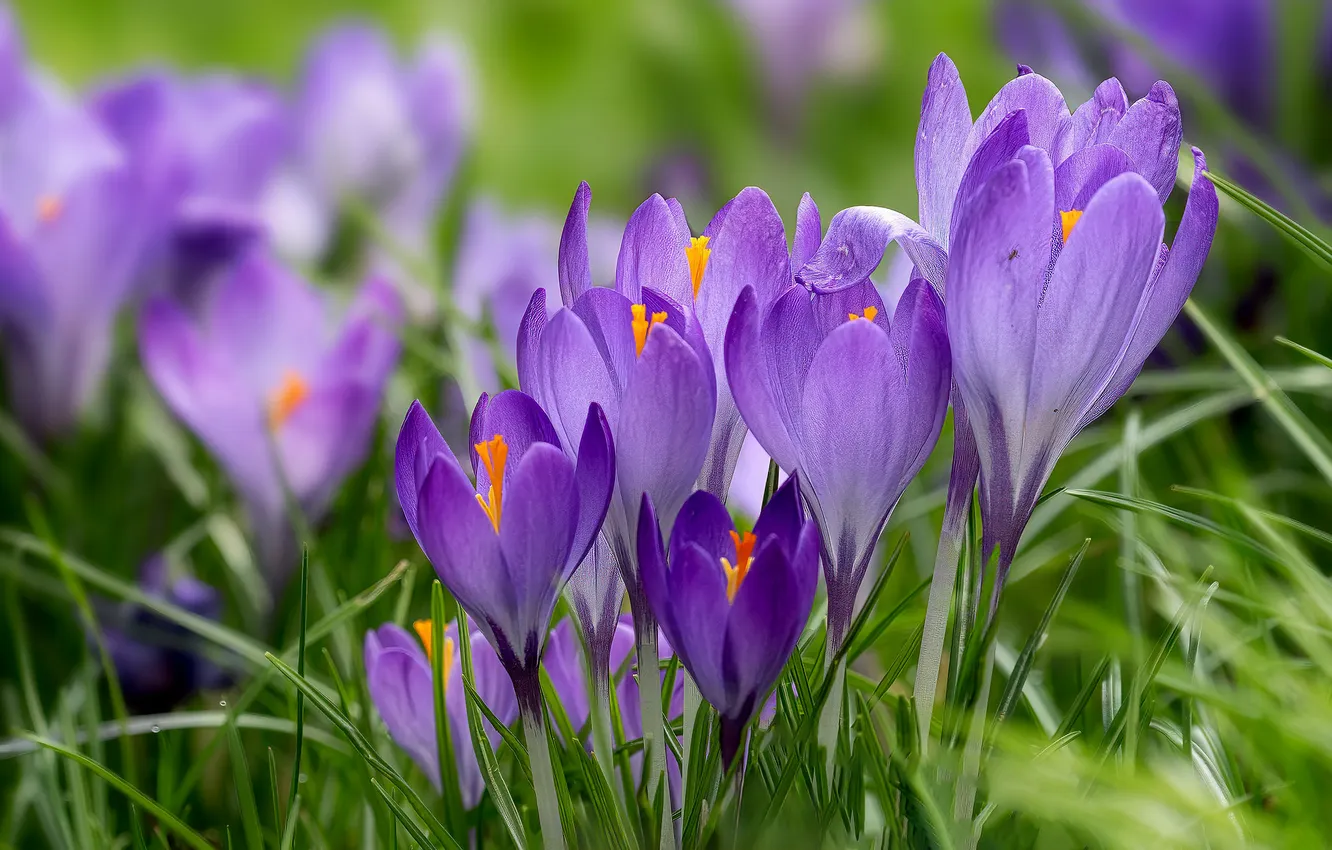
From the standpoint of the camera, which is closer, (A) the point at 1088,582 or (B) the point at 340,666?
(B) the point at 340,666

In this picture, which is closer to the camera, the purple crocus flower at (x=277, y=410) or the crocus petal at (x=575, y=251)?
the crocus petal at (x=575, y=251)

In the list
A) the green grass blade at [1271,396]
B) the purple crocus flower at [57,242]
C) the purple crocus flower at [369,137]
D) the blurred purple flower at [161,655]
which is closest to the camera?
the green grass blade at [1271,396]

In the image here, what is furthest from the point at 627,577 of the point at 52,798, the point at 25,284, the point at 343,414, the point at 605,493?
the point at 25,284

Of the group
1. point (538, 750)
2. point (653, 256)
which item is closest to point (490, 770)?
point (538, 750)

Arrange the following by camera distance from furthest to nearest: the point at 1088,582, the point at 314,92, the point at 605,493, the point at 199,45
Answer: the point at 199,45
the point at 314,92
the point at 1088,582
the point at 605,493

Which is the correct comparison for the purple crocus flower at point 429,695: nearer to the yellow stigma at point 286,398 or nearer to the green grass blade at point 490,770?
the green grass blade at point 490,770

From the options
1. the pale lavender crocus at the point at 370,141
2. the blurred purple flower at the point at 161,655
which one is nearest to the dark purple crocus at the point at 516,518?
the blurred purple flower at the point at 161,655

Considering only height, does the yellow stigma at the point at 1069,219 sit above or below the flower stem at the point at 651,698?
above

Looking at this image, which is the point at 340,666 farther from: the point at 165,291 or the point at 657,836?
the point at 165,291
